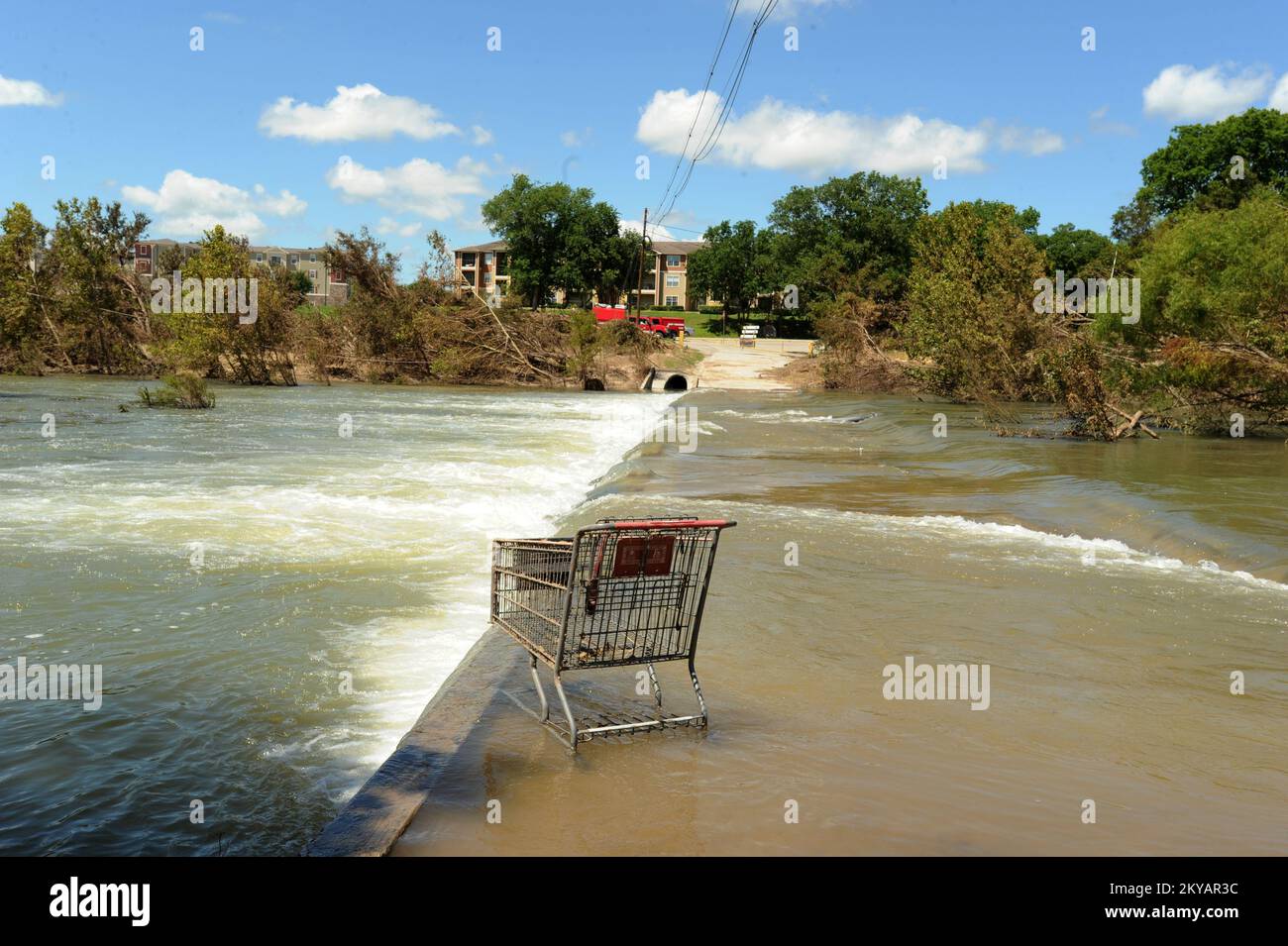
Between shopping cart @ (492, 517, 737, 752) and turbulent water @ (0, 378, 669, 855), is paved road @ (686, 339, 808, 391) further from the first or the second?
shopping cart @ (492, 517, 737, 752)

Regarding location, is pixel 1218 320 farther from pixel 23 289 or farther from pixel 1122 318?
pixel 23 289

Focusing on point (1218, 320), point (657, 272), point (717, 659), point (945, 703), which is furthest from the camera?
point (657, 272)

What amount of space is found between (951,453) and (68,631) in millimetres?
19441

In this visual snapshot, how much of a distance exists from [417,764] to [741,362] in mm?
59744

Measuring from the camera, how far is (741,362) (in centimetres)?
6425

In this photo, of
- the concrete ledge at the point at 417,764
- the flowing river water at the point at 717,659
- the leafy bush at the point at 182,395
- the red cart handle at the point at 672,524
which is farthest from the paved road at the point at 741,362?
the red cart handle at the point at 672,524

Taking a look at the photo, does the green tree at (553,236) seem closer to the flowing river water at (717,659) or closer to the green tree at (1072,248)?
the green tree at (1072,248)

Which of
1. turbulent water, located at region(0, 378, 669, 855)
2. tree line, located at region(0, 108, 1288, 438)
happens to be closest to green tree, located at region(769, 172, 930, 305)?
tree line, located at region(0, 108, 1288, 438)

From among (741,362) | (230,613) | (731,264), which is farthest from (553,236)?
(230,613)

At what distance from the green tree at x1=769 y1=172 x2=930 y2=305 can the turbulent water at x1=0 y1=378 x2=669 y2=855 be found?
71.1m

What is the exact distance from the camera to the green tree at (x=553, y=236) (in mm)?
107438

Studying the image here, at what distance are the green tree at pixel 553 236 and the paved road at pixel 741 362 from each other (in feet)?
113

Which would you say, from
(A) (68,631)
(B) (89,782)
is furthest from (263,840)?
(A) (68,631)

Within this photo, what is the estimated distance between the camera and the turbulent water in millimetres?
5520
